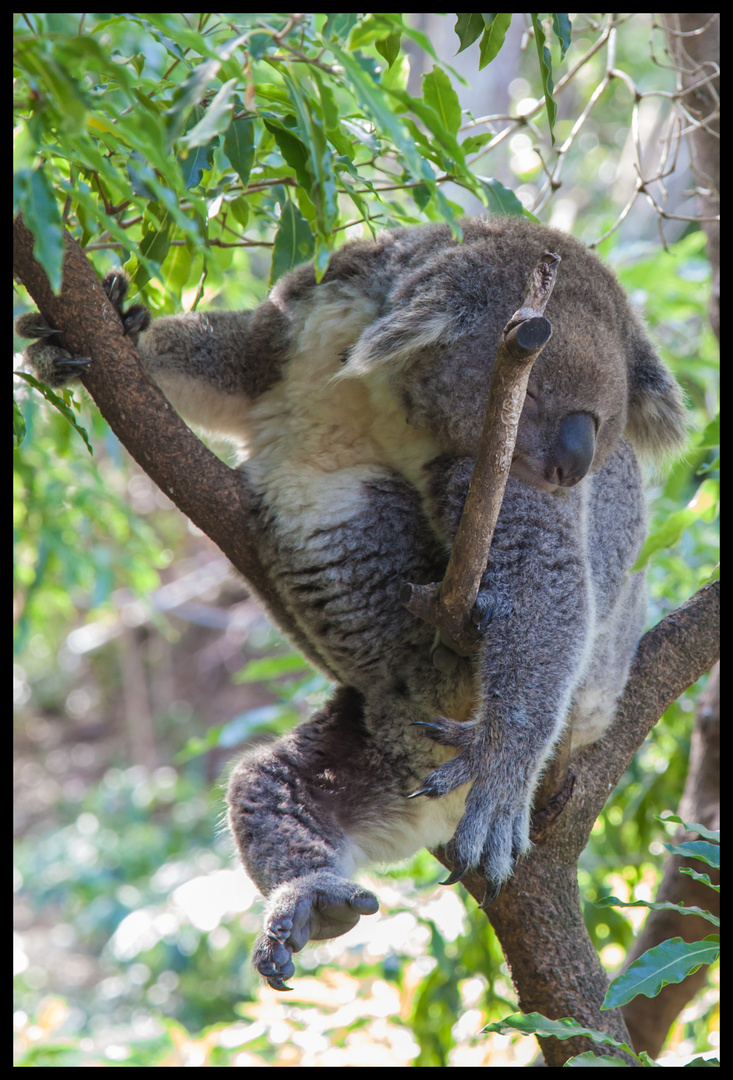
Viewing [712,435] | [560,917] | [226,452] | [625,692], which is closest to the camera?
[560,917]

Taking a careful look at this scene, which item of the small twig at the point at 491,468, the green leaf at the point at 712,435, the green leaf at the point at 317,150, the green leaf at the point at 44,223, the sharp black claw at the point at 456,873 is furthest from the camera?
the green leaf at the point at 712,435

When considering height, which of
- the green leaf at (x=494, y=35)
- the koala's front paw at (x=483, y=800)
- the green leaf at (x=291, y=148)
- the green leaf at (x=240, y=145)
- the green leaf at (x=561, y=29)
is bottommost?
the koala's front paw at (x=483, y=800)

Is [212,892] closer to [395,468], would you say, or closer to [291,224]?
[395,468]

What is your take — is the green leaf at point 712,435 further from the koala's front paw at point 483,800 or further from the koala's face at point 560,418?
the koala's front paw at point 483,800

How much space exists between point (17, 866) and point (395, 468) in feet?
21.7

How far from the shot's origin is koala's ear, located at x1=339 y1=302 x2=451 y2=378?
1.67 meters

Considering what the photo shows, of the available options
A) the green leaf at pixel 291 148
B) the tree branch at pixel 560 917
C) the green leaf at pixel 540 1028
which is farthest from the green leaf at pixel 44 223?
the tree branch at pixel 560 917

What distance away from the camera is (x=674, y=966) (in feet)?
4.91

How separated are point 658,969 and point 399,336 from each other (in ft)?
3.84

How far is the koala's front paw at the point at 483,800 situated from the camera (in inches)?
62.1

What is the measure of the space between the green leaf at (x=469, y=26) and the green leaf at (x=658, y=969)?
5.09 ft

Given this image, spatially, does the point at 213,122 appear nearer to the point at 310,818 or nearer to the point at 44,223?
the point at 44,223

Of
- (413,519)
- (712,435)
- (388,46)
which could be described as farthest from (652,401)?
(388,46)

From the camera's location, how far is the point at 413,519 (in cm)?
192
